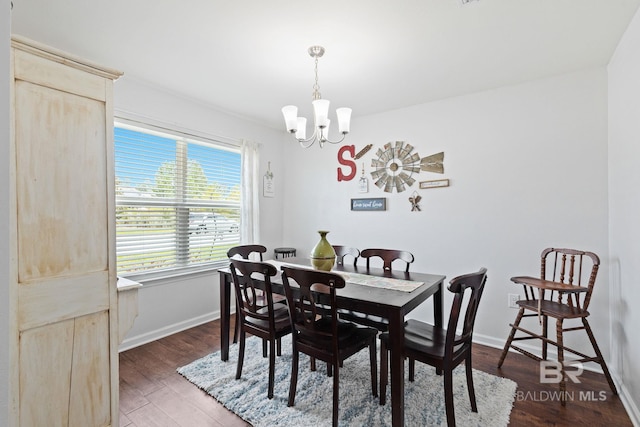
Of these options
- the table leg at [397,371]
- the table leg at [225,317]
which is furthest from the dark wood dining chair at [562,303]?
the table leg at [225,317]

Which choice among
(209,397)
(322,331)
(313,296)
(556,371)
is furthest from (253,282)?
(556,371)

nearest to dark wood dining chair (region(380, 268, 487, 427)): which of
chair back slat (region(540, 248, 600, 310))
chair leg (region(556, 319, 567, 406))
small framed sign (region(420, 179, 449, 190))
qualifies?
chair leg (region(556, 319, 567, 406))

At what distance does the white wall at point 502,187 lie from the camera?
8.19 feet

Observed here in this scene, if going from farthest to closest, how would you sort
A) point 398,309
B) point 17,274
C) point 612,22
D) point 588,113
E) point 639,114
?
1. point 588,113
2. point 612,22
3. point 639,114
4. point 398,309
5. point 17,274

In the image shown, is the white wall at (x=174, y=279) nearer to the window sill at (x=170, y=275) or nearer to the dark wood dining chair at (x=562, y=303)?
the window sill at (x=170, y=275)

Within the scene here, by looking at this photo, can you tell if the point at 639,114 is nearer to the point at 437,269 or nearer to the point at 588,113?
the point at 588,113

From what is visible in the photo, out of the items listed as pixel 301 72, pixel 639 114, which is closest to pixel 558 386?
pixel 639 114

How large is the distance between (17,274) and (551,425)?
286cm

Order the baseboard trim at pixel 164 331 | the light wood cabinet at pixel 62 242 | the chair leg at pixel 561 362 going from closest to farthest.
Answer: the light wood cabinet at pixel 62 242 < the chair leg at pixel 561 362 < the baseboard trim at pixel 164 331

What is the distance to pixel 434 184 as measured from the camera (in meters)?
3.23

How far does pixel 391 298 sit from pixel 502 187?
185cm

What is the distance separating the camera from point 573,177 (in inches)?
101

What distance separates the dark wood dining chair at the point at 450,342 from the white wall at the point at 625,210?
3.34 feet

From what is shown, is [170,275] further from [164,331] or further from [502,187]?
[502,187]
